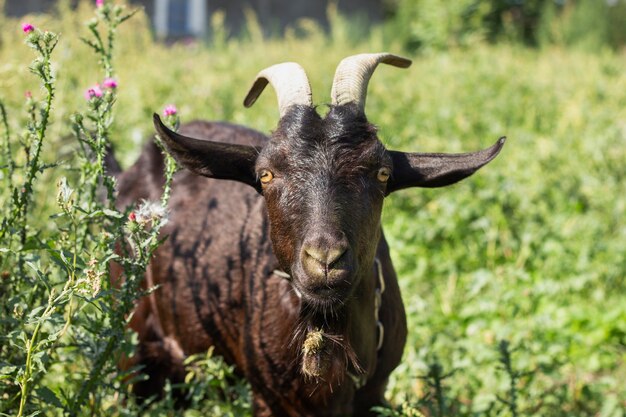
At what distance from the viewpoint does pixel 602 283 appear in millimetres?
5648

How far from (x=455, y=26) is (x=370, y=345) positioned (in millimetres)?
16083

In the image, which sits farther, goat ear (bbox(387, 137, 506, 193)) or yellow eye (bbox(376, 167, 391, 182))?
goat ear (bbox(387, 137, 506, 193))

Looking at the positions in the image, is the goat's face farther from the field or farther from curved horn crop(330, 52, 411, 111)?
the field

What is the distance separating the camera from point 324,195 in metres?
2.78

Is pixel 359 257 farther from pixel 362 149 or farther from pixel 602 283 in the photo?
pixel 602 283

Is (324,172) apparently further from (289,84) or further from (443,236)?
(443,236)

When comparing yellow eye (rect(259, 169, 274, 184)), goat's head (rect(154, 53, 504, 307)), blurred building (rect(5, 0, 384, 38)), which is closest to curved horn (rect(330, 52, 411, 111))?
goat's head (rect(154, 53, 504, 307))

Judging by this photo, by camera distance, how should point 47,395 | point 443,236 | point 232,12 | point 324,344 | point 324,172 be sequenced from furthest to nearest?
point 232,12 < point 443,236 < point 324,344 < point 324,172 < point 47,395

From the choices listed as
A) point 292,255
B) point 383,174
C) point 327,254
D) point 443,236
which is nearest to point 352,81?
point 383,174

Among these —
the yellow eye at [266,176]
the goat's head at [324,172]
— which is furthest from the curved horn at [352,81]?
the yellow eye at [266,176]

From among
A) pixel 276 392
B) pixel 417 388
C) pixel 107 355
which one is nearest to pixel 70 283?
pixel 107 355

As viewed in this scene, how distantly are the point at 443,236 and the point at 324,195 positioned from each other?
3.80m

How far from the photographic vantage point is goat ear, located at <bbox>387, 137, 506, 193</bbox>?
10.2 ft

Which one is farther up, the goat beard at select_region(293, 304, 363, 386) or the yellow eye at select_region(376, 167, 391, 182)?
the yellow eye at select_region(376, 167, 391, 182)
